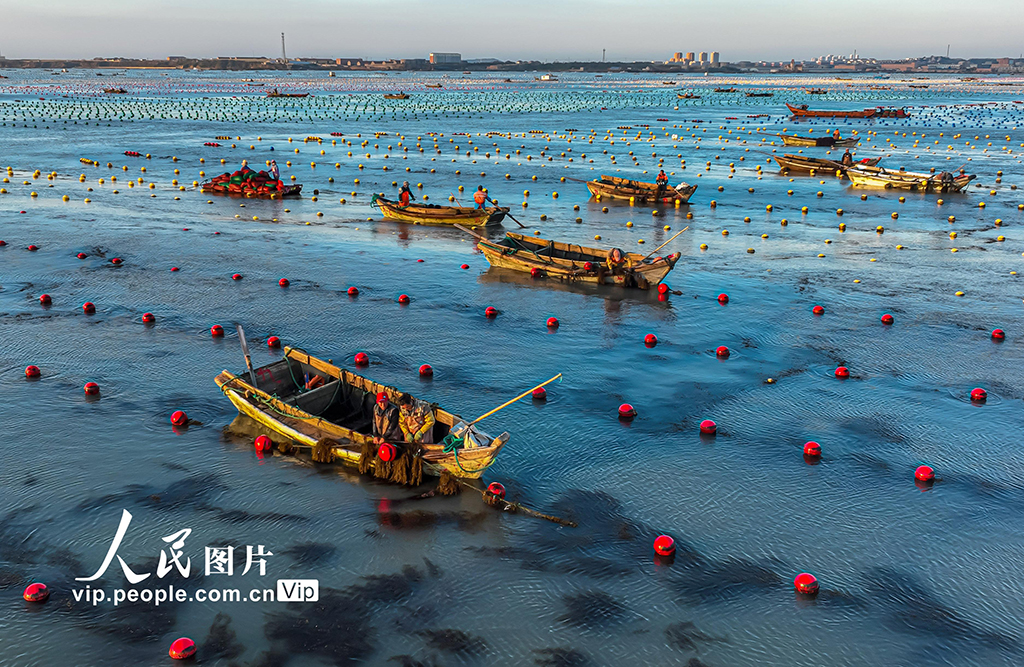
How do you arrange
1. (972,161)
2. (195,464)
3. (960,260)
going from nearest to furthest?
(195,464)
(960,260)
(972,161)

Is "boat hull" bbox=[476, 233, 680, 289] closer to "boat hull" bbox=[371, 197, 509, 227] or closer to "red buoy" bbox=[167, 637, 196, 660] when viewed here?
"boat hull" bbox=[371, 197, 509, 227]

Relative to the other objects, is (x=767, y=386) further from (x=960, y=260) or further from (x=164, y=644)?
(x=960, y=260)

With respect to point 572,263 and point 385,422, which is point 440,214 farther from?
point 385,422

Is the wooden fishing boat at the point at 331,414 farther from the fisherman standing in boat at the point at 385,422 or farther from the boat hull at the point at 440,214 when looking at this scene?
the boat hull at the point at 440,214

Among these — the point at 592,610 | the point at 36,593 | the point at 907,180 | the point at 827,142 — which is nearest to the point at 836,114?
the point at 827,142

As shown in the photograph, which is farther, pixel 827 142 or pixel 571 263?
pixel 827 142

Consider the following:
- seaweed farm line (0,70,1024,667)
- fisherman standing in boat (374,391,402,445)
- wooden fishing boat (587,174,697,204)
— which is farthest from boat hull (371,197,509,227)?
fisherman standing in boat (374,391,402,445)

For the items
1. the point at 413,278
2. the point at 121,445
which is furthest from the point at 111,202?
the point at 121,445
